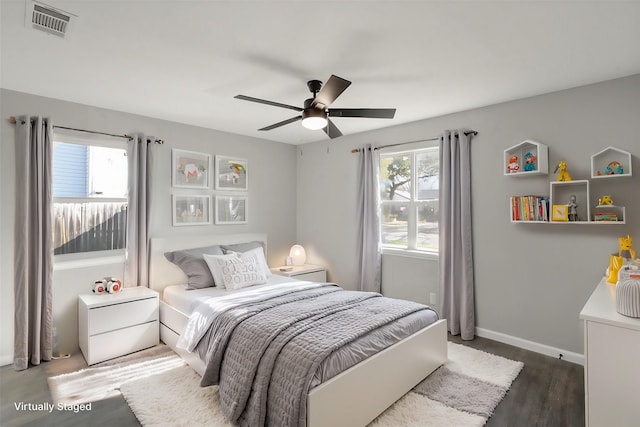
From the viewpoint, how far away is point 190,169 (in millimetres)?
4074

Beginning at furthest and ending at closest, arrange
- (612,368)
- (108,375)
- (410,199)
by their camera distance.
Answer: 1. (410,199)
2. (108,375)
3. (612,368)

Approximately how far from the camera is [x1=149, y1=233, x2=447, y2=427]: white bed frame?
1.87 meters

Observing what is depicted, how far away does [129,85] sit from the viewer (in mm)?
2820

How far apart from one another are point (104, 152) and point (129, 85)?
101cm

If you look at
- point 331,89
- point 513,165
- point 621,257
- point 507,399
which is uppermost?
point 331,89

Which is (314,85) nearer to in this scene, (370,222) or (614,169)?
(370,222)

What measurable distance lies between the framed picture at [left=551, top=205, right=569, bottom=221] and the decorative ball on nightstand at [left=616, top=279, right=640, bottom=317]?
1235 millimetres

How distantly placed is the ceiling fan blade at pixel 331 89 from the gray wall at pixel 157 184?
2256 mm

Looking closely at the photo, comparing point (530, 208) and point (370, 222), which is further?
point (370, 222)

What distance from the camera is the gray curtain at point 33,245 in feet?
9.45

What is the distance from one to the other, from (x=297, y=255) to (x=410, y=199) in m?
1.83

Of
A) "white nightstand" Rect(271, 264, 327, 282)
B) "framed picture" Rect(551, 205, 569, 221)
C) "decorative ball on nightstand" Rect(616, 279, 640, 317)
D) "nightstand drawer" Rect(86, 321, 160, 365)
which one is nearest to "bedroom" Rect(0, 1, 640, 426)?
"framed picture" Rect(551, 205, 569, 221)

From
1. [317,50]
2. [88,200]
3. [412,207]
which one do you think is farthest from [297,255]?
[317,50]

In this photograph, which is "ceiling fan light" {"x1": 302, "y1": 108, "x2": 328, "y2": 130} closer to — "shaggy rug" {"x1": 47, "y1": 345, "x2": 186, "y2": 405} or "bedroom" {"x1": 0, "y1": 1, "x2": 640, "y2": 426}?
"bedroom" {"x1": 0, "y1": 1, "x2": 640, "y2": 426}
